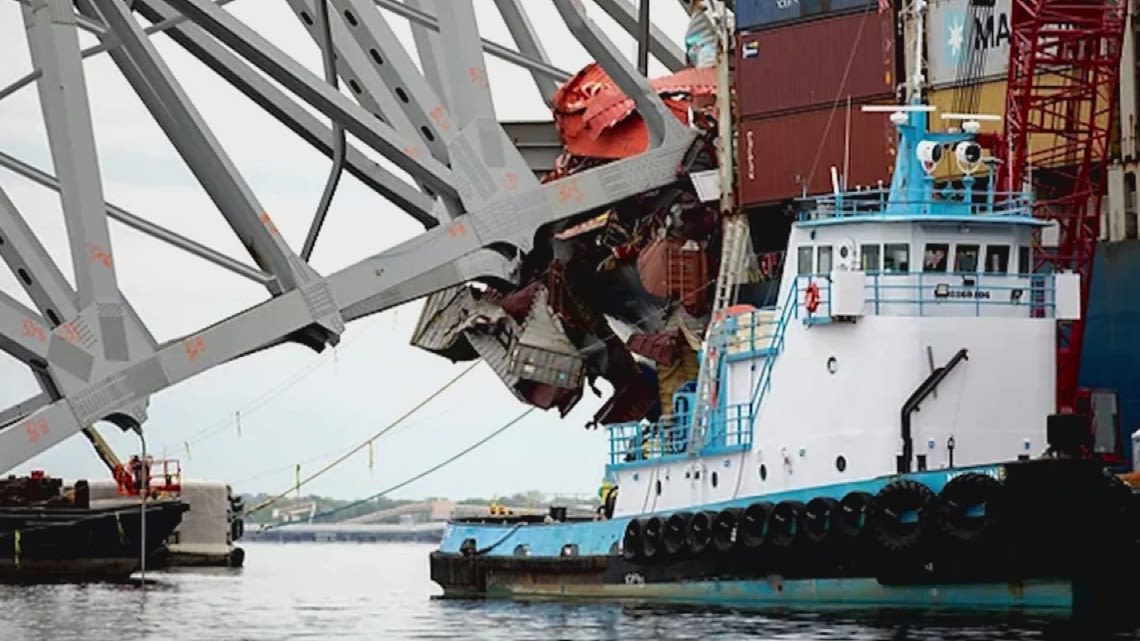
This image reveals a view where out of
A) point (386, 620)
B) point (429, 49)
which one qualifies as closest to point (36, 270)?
point (386, 620)

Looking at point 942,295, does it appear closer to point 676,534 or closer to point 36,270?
point 676,534

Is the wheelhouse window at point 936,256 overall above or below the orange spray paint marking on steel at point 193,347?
above

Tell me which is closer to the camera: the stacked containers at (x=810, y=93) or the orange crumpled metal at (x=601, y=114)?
the stacked containers at (x=810, y=93)

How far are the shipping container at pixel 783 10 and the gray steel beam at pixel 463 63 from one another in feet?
27.2

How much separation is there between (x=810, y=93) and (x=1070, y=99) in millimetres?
5979

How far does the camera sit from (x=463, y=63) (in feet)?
133

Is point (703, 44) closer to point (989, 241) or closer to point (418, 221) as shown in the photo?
point (418, 221)

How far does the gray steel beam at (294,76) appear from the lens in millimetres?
38125

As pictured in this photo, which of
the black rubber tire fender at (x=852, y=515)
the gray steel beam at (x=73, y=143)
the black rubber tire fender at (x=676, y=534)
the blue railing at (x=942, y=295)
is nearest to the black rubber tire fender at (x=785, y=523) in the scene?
the black rubber tire fender at (x=852, y=515)

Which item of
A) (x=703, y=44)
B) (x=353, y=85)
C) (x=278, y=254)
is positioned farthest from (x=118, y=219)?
(x=703, y=44)

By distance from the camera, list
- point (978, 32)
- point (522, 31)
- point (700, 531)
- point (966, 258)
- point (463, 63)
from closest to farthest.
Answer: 1. point (966, 258)
2. point (700, 531)
3. point (463, 63)
4. point (978, 32)
5. point (522, 31)

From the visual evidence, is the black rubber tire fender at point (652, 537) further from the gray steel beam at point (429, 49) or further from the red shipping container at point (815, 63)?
the red shipping container at point (815, 63)

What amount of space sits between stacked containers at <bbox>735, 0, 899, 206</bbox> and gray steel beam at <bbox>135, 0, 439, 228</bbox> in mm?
6685

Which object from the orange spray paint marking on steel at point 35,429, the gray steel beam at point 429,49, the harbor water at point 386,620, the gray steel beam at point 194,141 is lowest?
the harbor water at point 386,620
